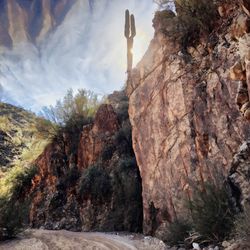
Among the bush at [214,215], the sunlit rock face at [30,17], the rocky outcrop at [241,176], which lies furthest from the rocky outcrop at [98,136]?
the rocky outcrop at [241,176]

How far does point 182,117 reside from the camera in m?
12.2

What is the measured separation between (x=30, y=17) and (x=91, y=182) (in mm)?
9039

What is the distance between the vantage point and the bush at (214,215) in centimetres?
773

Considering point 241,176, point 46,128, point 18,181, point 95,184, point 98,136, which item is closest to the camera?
point 241,176

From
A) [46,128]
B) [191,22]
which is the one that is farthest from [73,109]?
[191,22]

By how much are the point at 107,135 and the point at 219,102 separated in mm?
11211

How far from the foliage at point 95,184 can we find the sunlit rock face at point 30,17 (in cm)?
775

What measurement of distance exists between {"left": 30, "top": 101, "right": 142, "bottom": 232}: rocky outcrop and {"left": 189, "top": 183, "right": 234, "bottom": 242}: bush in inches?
333

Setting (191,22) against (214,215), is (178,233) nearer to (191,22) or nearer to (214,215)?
(214,215)

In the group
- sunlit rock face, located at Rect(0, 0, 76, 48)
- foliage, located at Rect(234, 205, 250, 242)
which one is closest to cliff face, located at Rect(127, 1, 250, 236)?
foliage, located at Rect(234, 205, 250, 242)

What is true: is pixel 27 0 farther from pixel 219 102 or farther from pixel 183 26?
pixel 219 102

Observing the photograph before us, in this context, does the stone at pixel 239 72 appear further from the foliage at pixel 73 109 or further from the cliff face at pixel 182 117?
the foliage at pixel 73 109

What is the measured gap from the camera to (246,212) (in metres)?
6.09

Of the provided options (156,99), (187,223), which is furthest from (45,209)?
(187,223)
